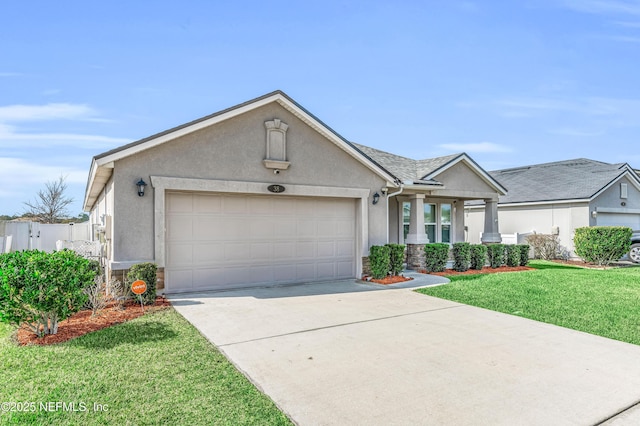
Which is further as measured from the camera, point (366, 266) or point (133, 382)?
point (366, 266)

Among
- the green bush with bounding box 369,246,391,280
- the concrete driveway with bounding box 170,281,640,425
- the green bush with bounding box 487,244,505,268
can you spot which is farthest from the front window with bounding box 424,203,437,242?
the concrete driveway with bounding box 170,281,640,425

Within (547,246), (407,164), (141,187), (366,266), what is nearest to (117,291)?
(141,187)

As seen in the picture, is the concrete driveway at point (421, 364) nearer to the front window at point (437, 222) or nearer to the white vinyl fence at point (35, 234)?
the front window at point (437, 222)

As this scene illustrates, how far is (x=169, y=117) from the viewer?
46.9 feet

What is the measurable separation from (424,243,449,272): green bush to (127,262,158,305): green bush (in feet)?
29.5

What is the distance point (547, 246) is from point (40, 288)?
19989mm

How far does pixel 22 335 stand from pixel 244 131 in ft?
19.8

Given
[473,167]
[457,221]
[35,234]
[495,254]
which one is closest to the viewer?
[495,254]

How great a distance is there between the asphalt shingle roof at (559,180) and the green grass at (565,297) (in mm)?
7364

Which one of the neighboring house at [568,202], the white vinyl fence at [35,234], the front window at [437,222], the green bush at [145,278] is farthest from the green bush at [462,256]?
the white vinyl fence at [35,234]

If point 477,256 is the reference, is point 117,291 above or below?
below

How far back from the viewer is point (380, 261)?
35.7ft

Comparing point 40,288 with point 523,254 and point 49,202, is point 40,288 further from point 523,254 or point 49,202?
point 49,202

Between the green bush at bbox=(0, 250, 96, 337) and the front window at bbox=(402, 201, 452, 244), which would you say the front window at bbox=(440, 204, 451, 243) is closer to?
the front window at bbox=(402, 201, 452, 244)
